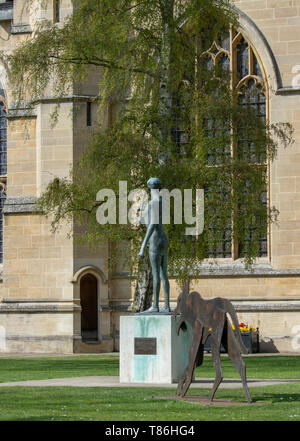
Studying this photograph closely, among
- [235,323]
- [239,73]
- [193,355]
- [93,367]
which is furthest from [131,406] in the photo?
[239,73]

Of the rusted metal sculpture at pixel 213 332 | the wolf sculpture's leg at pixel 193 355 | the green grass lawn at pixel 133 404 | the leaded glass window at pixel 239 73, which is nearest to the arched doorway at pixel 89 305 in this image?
the leaded glass window at pixel 239 73

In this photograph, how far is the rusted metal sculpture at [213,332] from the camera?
12570mm

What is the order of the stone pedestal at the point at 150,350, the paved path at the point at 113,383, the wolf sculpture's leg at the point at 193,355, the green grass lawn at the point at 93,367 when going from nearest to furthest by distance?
1. the wolf sculpture's leg at the point at 193,355
2. the paved path at the point at 113,383
3. the stone pedestal at the point at 150,350
4. the green grass lawn at the point at 93,367

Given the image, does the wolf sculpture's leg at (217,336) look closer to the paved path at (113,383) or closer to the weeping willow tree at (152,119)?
the paved path at (113,383)

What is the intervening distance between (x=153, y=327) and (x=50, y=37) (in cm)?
875

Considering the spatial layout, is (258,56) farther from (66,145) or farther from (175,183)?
(175,183)

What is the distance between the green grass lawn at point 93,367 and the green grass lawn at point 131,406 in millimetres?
3384

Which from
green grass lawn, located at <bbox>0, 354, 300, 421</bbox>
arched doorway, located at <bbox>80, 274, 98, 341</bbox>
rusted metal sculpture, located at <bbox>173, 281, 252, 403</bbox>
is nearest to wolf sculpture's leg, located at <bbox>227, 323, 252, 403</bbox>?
rusted metal sculpture, located at <bbox>173, 281, 252, 403</bbox>

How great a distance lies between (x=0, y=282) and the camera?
29891mm

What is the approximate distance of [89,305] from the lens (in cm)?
2881

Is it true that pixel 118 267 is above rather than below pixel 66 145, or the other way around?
below

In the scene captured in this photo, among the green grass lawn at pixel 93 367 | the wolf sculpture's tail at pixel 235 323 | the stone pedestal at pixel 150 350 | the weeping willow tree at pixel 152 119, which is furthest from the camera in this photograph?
the weeping willow tree at pixel 152 119

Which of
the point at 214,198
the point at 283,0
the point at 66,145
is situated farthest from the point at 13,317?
the point at 283,0

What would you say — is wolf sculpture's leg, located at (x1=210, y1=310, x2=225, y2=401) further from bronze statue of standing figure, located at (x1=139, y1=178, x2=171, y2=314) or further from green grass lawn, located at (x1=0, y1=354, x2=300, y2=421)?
bronze statue of standing figure, located at (x1=139, y1=178, x2=171, y2=314)
